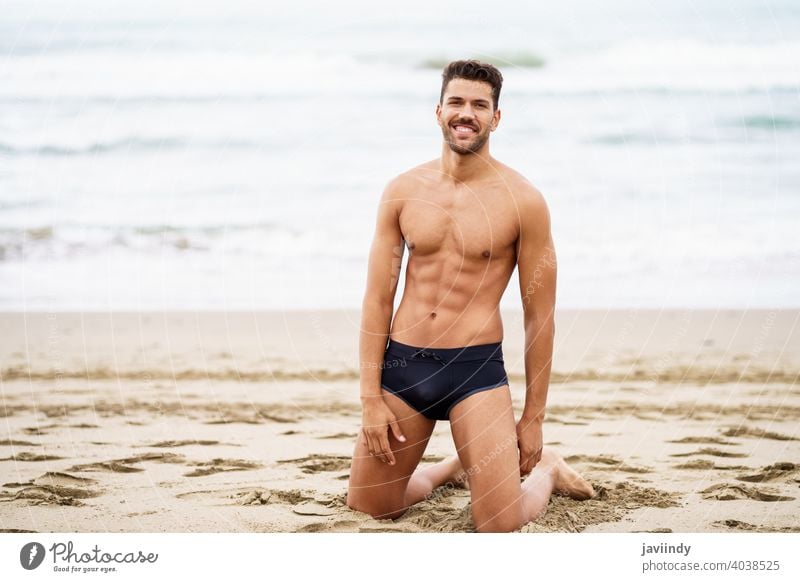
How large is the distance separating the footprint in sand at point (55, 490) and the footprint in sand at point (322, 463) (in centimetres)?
155

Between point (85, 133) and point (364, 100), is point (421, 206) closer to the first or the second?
point (364, 100)

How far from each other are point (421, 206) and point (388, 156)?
1482 cm

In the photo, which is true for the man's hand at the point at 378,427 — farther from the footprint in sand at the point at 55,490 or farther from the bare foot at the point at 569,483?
the footprint in sand at the point at 55,490

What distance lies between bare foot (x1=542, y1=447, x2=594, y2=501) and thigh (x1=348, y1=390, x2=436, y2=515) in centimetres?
101

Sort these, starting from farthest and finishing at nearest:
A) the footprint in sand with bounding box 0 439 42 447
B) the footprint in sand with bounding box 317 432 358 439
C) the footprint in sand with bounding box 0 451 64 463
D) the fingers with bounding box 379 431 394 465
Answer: the footprint in sand with bounding box 317 432 358 439 < the footprint in sand with bounding box 0 439 42 447 < the footprint in sand with bounding box 0 451 64 463 < the fingers with bounding box 379 431 394 465

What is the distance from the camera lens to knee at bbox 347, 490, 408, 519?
565 centimetres

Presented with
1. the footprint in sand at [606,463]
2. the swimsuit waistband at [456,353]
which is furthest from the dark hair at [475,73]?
the footprint in sand at [606,463]

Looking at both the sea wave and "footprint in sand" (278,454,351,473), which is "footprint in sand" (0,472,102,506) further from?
the sea wave

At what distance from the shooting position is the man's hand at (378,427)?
545 cm

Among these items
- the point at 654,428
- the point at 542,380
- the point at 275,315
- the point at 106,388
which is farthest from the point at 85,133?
the point at 542,380

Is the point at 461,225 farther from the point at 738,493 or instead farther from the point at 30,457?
the point at 30,457

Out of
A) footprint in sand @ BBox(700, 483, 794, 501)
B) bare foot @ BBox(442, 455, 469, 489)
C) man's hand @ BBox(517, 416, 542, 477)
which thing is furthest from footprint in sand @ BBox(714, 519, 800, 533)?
bare foot @ BBox(442, 455, 469, 489)

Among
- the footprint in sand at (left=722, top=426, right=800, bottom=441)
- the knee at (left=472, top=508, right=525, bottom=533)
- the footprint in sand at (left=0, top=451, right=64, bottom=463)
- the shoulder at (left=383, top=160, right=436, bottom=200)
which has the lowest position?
the footprint in sand at (left=722, top=426, right=800, bottom=441)

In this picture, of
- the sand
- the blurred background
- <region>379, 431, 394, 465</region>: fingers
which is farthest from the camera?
the blurred background
